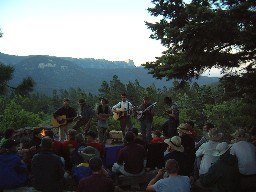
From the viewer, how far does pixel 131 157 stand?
681 centimetres

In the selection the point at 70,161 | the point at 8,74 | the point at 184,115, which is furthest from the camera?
the point at 184,115

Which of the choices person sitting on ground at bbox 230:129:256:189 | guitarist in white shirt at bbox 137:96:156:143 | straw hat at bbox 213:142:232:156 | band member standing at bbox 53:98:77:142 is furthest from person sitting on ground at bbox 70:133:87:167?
guitarist in white shirt at bbox 137:96:156:143

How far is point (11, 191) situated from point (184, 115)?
264 ft

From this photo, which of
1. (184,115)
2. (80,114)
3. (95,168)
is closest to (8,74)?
(80,114)

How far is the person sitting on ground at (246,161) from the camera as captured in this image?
234 inches

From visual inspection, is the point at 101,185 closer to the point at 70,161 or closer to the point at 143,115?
the point at 70,161

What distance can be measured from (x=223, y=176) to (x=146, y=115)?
260 inches

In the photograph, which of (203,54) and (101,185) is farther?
(203,54)

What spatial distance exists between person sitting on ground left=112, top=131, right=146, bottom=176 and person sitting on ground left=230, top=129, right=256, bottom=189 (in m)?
1.90

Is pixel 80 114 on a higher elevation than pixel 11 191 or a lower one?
higher

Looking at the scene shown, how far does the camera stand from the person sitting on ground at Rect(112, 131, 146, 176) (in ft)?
22.4

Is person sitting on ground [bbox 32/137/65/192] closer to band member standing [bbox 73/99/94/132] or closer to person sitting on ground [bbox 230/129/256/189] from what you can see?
person sitting on ground [bbox 230/129/256/189]

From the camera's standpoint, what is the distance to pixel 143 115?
11.9m

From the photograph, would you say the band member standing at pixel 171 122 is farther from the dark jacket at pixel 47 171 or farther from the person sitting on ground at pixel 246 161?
the dark jacket at pixel 47 171
